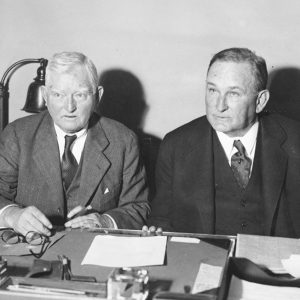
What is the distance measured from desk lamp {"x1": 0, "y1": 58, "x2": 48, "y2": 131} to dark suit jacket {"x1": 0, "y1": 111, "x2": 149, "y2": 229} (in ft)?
1.64

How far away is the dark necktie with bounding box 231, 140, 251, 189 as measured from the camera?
2.17 meters

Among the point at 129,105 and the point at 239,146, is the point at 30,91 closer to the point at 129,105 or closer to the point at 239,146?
the point at 129,105

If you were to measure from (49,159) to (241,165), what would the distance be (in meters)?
0.90

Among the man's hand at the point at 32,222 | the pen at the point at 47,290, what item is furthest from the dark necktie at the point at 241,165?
the pen at the point at 47,290

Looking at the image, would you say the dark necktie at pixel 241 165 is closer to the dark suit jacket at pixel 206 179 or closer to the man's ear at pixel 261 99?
the dark suit jacket at pixel 206 179

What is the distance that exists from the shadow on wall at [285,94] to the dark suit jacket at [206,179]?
2.50 ft

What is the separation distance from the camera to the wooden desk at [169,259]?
127 cm

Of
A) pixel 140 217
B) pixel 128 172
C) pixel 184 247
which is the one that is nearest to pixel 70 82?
pixel 128 172

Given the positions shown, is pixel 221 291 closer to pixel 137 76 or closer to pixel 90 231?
pixel 90 231

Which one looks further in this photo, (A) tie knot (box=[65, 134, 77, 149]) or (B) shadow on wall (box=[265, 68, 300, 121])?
(B) shadow on wall (box=[265, 68, 300, 121])

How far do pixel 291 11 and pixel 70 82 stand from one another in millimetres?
1572

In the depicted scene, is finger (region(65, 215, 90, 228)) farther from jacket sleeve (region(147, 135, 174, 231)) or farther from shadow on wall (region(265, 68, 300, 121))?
shadow on wall (region(265, 68, 300, 121))

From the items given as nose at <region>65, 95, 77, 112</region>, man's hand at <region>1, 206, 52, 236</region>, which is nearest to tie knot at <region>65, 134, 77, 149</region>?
nose at <region>65, 95, 77, 112</region>

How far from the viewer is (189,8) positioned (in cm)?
298
